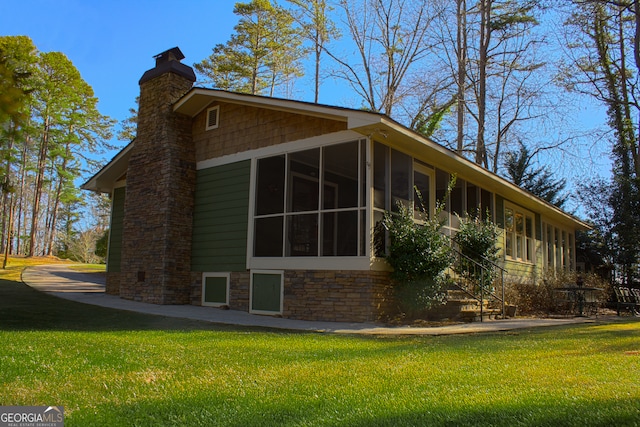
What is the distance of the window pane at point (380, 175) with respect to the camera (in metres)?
9.38

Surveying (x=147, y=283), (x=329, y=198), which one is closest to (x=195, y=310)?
(x=147, y=283)

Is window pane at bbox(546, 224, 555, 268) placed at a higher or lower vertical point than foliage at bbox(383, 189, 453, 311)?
higher

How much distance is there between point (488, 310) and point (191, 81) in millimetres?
9253

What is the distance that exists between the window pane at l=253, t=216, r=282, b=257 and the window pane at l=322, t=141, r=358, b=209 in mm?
1149

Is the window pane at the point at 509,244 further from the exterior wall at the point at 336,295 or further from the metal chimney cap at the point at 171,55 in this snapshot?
the metal chimney cap at the point at 171,55

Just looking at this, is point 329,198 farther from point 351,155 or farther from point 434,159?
point 434,159

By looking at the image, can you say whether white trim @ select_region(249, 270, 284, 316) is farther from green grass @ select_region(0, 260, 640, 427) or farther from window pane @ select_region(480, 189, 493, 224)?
window pane @ select_region(480, 189, 493, 224)

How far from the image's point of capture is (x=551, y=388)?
369 centimetres

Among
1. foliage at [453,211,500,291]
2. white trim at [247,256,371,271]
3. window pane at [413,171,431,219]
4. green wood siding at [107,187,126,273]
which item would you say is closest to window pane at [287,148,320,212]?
white trim at [247,256,371,271]

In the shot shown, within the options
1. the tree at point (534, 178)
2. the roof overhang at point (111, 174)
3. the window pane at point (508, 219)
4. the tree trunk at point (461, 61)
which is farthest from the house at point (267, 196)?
the tree at point (534, 178)

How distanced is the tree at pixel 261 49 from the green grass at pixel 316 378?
21915 mm

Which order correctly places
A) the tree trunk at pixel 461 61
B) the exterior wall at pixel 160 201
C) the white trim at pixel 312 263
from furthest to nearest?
1. the tree trunk at pixel 461 61
2. the exterior wall at pixel 160 201
3. the white trim at pixel 312 263

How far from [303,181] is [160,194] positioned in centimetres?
372

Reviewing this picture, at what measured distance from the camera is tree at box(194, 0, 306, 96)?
85.1ft
